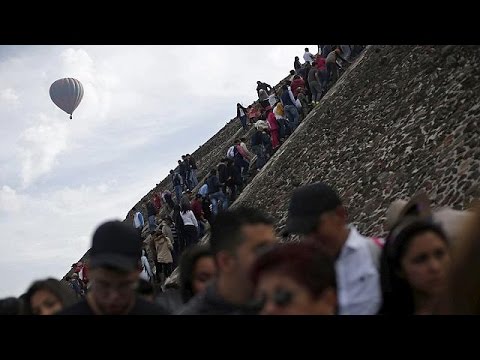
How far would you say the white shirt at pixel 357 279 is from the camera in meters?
2.98

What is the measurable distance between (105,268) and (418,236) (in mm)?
1463

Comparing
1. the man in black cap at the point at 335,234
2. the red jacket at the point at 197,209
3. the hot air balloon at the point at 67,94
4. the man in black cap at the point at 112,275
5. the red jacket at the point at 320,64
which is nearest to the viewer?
the man in black cap at the point at 112,275

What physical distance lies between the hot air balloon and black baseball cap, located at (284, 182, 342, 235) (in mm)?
30527

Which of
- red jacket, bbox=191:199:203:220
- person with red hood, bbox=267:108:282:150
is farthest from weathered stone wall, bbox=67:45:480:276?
red jacket, bbox=191:199:203:220

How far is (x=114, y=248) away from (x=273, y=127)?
17147 mm

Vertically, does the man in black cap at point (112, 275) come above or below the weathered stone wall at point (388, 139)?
below

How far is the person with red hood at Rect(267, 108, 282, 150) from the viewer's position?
19406 mm

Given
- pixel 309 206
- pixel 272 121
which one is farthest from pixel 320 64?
pixel 309 206

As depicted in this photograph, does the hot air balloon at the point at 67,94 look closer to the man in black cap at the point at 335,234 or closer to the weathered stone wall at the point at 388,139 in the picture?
the weathered stone wall at the point at 388,139

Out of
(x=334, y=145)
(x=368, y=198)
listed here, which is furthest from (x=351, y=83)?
(x=368, y=198)

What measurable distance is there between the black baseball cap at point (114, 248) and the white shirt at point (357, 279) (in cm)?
98

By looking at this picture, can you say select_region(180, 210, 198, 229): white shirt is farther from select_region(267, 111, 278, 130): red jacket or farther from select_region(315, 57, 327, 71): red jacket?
select_region(315, 57, 327, 71): red jacket

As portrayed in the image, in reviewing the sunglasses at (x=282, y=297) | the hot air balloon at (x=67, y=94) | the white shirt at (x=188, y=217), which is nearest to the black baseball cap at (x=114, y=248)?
the sunglasses at (x=282, y=297)
